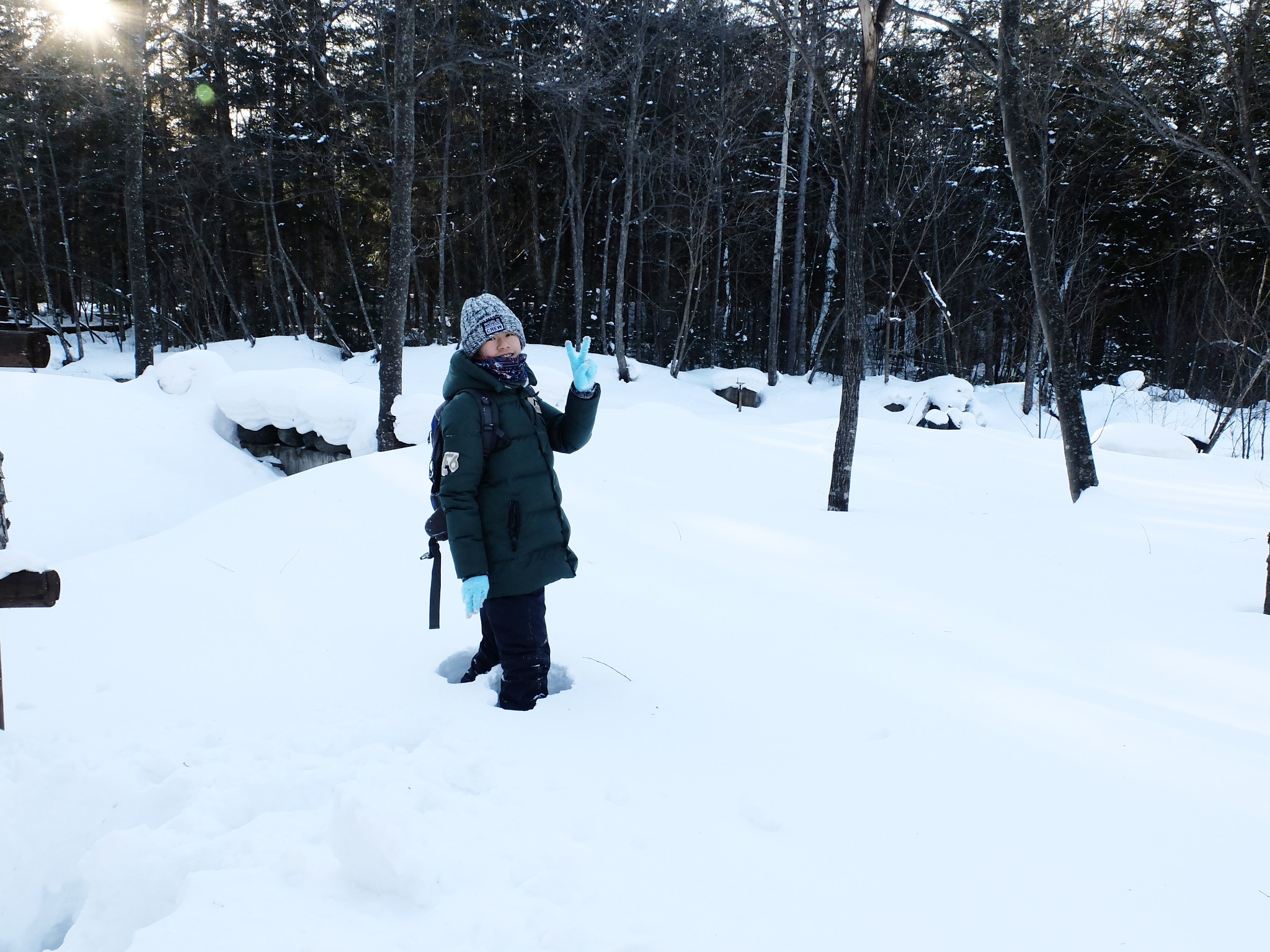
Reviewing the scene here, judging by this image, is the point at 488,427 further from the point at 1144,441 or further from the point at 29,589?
the point at 1144,441

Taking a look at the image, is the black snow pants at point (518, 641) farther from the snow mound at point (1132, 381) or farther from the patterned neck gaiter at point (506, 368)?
the snow mound at point (1132, 381)

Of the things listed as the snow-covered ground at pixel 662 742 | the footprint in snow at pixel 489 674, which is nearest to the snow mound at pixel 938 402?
the snow-covered ground at pixel 662 742

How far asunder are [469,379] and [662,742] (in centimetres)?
148

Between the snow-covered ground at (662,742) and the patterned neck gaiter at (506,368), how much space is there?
1.24 meters

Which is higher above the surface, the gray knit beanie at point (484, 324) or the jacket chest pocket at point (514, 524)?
the gray knit beanie at point (484, 324)

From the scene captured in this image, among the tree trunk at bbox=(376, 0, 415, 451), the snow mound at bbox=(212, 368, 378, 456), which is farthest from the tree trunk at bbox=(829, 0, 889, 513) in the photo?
the snow mound at bbox=(212, 368, 378, 456)

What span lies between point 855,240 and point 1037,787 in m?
4.77

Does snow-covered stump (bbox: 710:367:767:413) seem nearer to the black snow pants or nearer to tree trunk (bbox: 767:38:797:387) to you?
tree trunk (bbox: 767:38:797:387)

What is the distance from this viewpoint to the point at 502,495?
2.76m

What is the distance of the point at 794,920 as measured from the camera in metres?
1.81

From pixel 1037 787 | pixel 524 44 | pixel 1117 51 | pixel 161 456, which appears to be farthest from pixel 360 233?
pixel 1037 787

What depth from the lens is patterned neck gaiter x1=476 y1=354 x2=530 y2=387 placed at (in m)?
2.80

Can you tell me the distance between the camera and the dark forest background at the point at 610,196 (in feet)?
56.4

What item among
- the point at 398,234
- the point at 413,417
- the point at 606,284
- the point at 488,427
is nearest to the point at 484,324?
the point at 488,427
